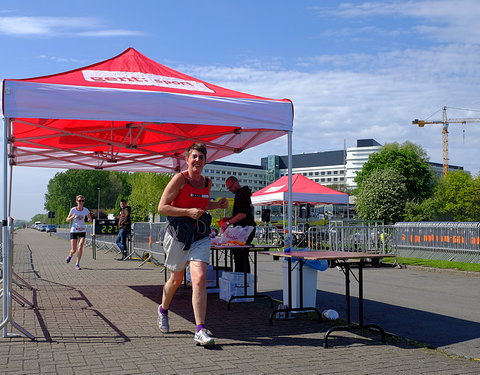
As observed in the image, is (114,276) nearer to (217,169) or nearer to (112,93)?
(112,93)

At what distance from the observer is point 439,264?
16828mm

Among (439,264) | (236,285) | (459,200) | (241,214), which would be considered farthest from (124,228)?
(459,200)

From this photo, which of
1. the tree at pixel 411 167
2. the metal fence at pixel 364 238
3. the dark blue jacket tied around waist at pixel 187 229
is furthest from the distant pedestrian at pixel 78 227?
the tree at pixel 411 167

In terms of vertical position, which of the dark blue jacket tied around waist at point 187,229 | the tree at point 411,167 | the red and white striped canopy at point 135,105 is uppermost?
the tree at point 411,167

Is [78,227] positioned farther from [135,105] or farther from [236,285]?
[135,105]

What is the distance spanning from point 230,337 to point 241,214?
280 centimetres

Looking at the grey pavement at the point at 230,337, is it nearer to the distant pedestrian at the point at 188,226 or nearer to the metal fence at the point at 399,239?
the distant pedestrian at the point at 188,226

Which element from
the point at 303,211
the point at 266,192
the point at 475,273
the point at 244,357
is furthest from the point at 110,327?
the point at 303,211

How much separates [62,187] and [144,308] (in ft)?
462

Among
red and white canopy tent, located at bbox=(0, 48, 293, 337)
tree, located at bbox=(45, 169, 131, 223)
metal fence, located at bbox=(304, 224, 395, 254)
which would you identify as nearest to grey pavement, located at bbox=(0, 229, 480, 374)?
red and white canopy tent, located at bbox=(0, 48, 293, 337)

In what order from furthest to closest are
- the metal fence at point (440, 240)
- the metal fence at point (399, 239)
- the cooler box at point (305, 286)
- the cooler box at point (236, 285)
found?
the metal fence at point (399, 239) → the metal fence at point (440, 240) → the cooler box at point (236, 285) → the cooler box at point (305, 286)

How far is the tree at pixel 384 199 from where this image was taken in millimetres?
49188

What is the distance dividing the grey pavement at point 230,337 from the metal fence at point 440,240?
20.7ft

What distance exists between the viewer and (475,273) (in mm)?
14805
